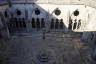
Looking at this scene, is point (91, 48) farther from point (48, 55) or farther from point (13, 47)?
point (13, 47)

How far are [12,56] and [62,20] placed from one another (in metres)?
9.05

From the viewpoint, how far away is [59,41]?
21.2 meters

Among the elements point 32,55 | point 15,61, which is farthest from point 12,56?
point 32,55

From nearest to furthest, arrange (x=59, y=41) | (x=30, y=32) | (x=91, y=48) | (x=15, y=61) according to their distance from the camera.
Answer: (x=15, y=61) < (x=91, y=48) < (x=59, y=41) < (x=30, y=32)

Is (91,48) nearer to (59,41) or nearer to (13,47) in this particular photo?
(59,41)

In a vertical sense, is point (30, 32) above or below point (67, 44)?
above

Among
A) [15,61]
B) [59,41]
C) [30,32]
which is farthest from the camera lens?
[30,32]

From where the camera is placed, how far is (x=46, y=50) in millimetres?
19438

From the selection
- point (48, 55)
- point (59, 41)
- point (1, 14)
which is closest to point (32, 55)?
point (48, 55)

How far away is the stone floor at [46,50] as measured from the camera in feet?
58.4

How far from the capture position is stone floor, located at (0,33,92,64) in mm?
17812

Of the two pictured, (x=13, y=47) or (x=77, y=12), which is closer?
(x=13, y=47)

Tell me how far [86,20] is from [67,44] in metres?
4.79

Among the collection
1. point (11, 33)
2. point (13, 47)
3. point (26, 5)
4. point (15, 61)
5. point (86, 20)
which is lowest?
point (15, 61)
